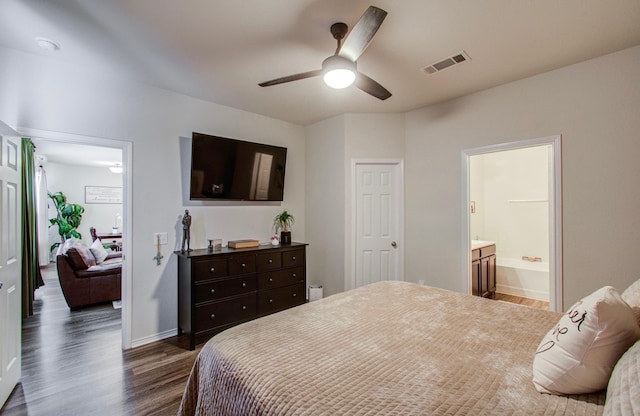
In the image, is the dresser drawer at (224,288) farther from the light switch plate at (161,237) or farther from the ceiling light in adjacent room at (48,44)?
the ceiling light in adjacent room at (48,44)

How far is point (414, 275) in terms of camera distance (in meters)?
3.79

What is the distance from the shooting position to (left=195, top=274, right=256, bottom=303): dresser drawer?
9.54ft

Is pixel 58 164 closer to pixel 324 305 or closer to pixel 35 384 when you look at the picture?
pixel 35 384

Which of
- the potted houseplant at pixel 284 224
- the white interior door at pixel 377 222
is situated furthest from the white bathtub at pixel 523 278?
the potted houseplant at pixel 284 224

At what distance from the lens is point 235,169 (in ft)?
11.6

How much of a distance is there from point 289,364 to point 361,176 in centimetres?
300

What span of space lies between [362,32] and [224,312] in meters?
2.85

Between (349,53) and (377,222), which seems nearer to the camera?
(349,53)

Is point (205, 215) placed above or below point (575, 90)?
below

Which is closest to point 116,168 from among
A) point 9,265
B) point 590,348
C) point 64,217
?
point 64,217

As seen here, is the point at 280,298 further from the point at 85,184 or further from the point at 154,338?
the point at 85,184

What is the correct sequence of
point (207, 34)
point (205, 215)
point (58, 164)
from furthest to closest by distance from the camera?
point (58, 164), point (205, 215), point (207, 34)

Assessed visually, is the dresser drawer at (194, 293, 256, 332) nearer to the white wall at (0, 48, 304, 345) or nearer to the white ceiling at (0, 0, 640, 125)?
the white wall at (0, 48, 304, 345)

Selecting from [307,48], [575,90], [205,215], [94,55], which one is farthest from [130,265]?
[575,90]
